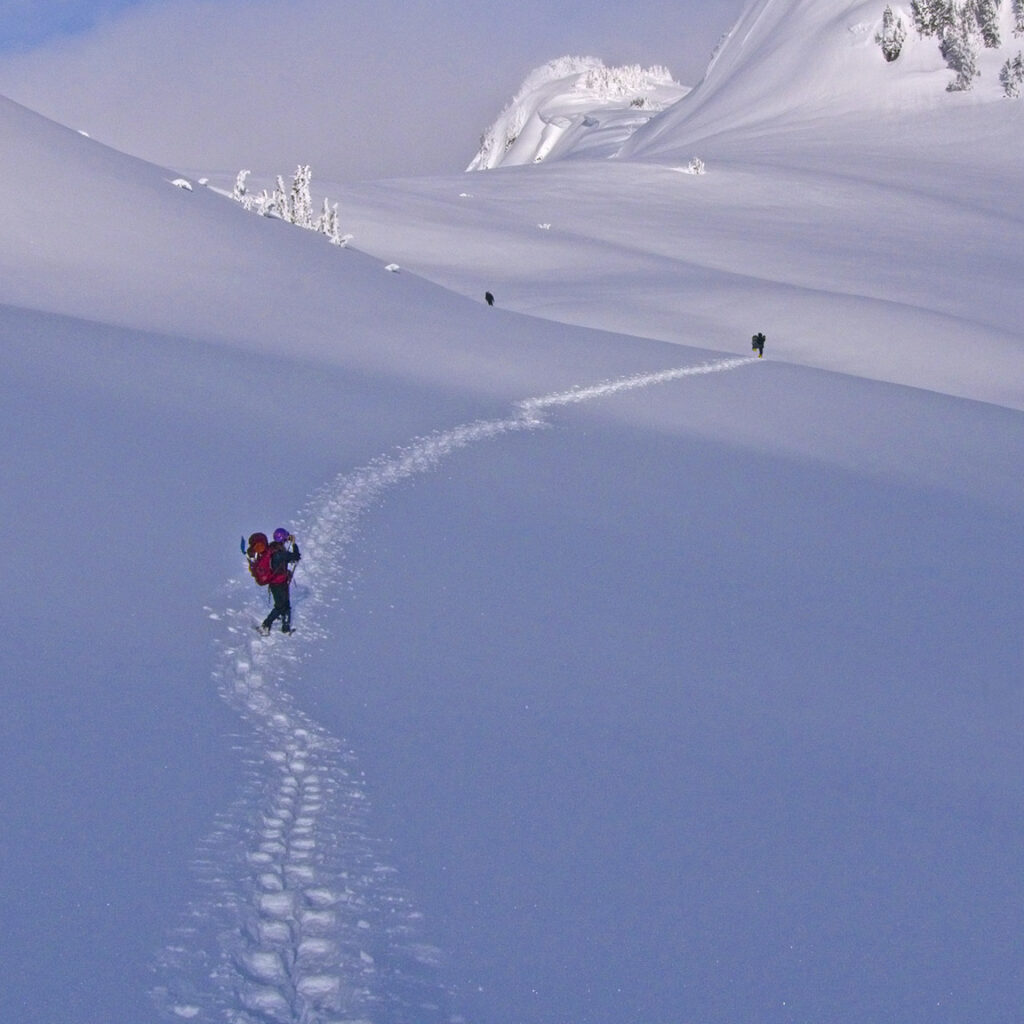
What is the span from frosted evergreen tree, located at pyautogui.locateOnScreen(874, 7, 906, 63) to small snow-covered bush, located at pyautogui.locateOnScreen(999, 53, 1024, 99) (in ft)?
30.9

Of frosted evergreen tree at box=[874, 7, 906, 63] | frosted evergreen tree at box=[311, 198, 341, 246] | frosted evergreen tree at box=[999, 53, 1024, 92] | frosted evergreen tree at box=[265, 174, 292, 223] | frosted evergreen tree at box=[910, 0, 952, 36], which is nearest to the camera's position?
frosted evergreen tree at box=[311, 198, 341, 246]

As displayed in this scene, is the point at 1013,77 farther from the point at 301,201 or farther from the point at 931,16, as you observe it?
the point at 301,201

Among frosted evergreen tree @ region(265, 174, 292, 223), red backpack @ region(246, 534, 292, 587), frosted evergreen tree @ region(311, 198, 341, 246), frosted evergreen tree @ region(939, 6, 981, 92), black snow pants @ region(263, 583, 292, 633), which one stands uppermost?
frosted evergreen tree @ region(939, 6, 981, 92)

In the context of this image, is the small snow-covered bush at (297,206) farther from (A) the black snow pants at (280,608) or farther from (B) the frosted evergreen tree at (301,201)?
(A) the black snow pants at (280,608)

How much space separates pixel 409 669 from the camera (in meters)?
8.09

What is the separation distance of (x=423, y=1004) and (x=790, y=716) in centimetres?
440

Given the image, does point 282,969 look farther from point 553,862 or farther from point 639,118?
point 639,118

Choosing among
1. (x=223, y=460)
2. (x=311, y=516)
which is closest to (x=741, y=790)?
(x=311, y=516)

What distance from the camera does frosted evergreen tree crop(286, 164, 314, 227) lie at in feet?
132

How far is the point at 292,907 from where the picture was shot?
16.4 ft

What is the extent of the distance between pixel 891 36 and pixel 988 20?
7631 mm

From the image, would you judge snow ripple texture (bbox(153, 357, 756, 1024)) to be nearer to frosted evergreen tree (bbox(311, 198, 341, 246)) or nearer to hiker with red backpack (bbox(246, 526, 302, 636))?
hiker with red backpack (bbox(246, 526, 302, 636))

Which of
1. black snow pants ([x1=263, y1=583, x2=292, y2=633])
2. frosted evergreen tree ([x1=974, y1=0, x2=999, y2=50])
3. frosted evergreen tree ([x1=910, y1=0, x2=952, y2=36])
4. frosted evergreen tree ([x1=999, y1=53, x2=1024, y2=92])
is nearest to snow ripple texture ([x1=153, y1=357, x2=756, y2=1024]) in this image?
black snow pants ([x1=263, y1=583, x2=292, y2=633])

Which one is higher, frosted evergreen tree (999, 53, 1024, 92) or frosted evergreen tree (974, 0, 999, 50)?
frosted evergreen tree (974, 0, 999, 50)
